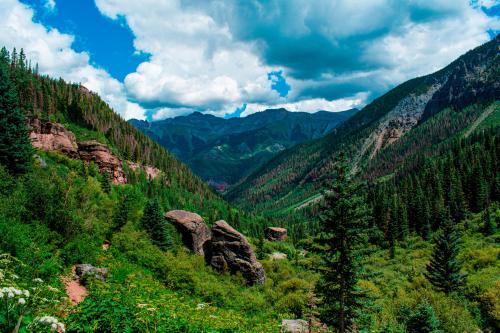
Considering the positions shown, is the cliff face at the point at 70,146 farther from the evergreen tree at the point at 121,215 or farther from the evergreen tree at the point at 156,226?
the evergreen tree at the point at 121,215

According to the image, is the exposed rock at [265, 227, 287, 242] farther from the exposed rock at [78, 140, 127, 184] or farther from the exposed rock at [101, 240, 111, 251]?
the exposed rock at [101, 240, 111, 251]

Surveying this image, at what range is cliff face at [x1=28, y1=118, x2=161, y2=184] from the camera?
75.3 metres

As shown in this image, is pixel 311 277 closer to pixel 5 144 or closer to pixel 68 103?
pixel 5 144

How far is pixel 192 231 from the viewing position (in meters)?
49.0

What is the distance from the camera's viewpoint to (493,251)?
56969mm

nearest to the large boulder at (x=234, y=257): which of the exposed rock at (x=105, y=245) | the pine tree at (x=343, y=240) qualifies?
the exposed rock at (x=105, y=245)

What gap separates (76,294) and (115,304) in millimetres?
10540

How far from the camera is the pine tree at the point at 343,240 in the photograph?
73.2 feet

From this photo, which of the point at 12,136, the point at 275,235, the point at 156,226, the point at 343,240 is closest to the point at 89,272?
the point at 343,240

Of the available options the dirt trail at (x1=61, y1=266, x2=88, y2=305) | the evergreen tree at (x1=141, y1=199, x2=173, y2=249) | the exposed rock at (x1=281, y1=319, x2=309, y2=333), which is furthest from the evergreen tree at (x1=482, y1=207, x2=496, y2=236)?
the dirt trail at (x1=61, y1=266, x2=88, y2=305)

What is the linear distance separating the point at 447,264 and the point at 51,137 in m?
84.9

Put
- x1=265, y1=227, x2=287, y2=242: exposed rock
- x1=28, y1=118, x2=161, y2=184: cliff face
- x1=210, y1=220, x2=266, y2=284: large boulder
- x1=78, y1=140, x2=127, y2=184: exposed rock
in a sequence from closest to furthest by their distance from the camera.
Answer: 1. x1=210, y1=220, x2=266, y2=284: large boulder
2. x1=28, y1=118, x2=161, y2=184: cliff face
3. x1=78, y1=140, x2=127, y2=184: exposed rock
4. x1=265, y1=227, x2=287, y2=242: exposed rock

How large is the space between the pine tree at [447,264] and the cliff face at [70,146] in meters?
67.7

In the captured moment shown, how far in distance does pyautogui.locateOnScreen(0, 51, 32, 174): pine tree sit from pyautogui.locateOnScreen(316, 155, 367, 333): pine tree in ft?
118
